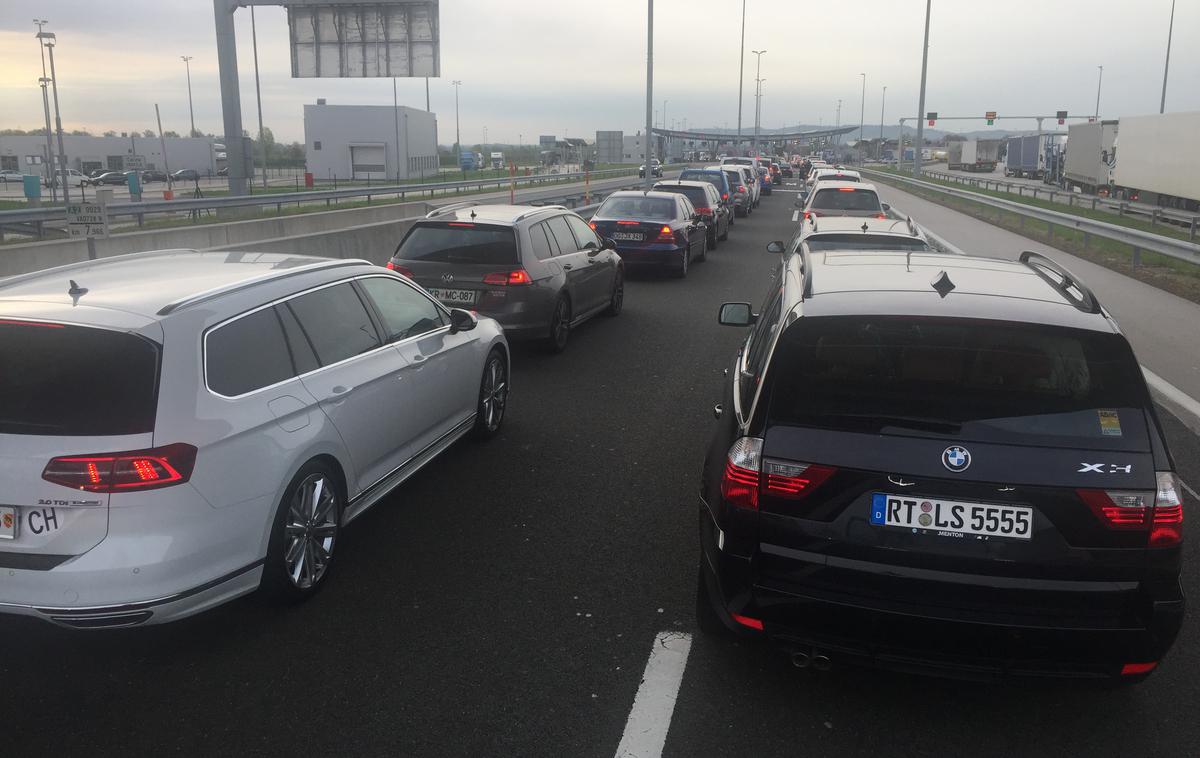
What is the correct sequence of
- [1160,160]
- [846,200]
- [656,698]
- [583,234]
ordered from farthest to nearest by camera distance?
[1160,160]
[846,200]
[583,234]
[656,698]

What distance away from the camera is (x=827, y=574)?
341 cm

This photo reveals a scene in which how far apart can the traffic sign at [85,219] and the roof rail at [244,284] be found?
5992 millimetres

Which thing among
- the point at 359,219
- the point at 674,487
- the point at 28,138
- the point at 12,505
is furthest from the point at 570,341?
the point at 28,138

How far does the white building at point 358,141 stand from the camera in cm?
7931

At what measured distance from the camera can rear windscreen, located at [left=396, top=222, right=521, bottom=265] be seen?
9953mm

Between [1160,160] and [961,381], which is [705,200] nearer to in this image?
[1160,160]

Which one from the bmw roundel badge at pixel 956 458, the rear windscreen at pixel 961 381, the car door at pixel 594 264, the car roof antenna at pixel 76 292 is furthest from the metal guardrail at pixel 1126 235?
the car roof antenna at pixel 76 292

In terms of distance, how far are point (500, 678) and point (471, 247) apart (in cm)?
657

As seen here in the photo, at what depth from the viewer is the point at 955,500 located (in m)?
3.28

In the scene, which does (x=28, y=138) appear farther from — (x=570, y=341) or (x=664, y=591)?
(x=664, y=591)

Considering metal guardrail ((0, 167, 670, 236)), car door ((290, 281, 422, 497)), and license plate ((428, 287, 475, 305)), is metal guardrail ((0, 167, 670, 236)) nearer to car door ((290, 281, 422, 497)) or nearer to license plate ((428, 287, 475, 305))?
license plate ((428, 287, 475, 305))

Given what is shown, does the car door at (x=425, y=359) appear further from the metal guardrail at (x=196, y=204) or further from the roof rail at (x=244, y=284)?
the metal guardrail at (x=196, y=204)

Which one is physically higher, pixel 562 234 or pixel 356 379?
pixel 562 234

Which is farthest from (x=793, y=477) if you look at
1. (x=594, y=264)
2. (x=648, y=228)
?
(x=648, y=228)
